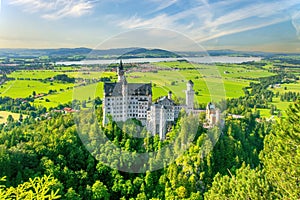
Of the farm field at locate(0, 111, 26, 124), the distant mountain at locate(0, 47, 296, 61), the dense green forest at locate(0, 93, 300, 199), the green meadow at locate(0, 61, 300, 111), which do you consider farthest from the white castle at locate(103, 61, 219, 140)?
the farm field at locate(0, 111, 26, 124)

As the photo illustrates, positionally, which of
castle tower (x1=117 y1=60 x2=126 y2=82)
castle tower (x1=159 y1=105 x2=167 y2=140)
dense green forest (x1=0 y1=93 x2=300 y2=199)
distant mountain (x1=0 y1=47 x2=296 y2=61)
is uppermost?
distant mountain (x1=0 y1=47 x2=296 y2=61)

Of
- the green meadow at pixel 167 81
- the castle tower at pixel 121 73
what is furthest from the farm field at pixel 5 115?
the castle tower at pixel 121 73

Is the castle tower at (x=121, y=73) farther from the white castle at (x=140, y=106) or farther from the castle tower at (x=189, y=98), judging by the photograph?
the castle tower at (x=189, y=98)

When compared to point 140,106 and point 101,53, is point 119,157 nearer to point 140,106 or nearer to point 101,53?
point 140,106

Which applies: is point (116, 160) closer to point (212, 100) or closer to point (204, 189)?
point (204, 189)

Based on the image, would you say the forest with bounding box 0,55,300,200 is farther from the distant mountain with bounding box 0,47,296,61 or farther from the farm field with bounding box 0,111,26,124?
the farm field with bounding box 0,111,26,124

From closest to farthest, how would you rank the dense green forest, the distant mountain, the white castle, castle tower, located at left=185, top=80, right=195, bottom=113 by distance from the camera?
1. the distant mountain
2. the dense green forest
3. the white castle
4. castle tower, located at left=185, top=80, right=195, bottom=113

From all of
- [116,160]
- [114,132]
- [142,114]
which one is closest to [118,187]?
[116,160]

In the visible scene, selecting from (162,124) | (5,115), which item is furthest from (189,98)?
(5,115)

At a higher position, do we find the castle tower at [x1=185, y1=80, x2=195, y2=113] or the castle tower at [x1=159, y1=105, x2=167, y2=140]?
the castle tower at [x1=185, y1=80, x2=195, y2=113]
